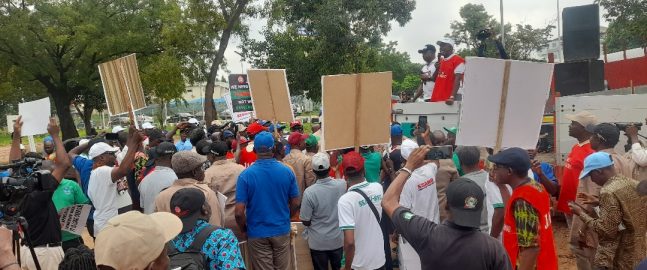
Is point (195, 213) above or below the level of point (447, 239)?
above

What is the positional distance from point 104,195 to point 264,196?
6.22 ft

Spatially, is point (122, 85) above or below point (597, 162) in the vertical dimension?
above

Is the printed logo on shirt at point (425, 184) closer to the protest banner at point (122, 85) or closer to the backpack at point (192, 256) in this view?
the backpack at point (192, 256)

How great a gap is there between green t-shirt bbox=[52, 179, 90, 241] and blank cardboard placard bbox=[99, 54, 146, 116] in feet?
4.09

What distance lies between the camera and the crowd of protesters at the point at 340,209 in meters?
2.95

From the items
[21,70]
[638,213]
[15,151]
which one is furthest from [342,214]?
[21,70]

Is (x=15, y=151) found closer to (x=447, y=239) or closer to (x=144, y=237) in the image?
(x=144, y=237)

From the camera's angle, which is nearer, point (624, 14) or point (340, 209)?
point (340, 209)

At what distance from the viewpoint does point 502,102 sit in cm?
468

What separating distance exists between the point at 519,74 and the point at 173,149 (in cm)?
348

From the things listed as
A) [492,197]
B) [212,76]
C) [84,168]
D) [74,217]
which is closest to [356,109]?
[492,197]

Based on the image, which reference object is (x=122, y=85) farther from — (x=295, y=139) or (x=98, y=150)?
(x=295, y=139)

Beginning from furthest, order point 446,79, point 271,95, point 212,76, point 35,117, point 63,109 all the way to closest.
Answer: point 63,109 < point 212,76 < point 446,79 < point 271,95 < point 35,117

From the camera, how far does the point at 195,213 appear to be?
332cm
